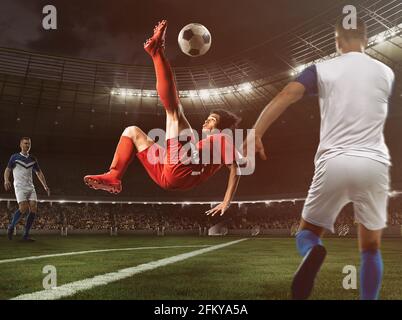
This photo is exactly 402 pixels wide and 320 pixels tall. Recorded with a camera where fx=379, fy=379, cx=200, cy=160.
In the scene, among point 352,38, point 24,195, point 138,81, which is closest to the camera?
point 352,38

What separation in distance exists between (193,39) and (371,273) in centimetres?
462

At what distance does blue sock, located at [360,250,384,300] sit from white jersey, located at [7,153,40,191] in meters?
9.78

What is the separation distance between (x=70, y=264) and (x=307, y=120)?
96.6 feet

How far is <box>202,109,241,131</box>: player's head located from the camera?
5426mm

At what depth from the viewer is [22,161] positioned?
1101 centimetres

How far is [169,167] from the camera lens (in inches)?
195

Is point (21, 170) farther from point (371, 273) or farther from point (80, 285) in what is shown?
point (371, 273)

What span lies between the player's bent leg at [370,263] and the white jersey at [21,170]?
978 cm

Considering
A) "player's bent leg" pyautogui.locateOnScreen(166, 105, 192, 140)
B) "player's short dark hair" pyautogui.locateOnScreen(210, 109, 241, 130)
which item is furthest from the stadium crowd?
"player's bent leg" pyautogui.locateOnScreen(166, 105, 192, 140)

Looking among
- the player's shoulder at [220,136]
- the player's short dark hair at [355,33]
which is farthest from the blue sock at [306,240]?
the player's shoulder at [220,136]

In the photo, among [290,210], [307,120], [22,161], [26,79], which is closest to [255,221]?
[290,210]

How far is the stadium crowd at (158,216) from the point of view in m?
30.8

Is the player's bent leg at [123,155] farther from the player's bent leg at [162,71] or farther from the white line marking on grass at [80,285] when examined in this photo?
the white line marking on grass at [80,285]

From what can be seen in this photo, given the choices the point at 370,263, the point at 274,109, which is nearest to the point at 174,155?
the point at 274,109
